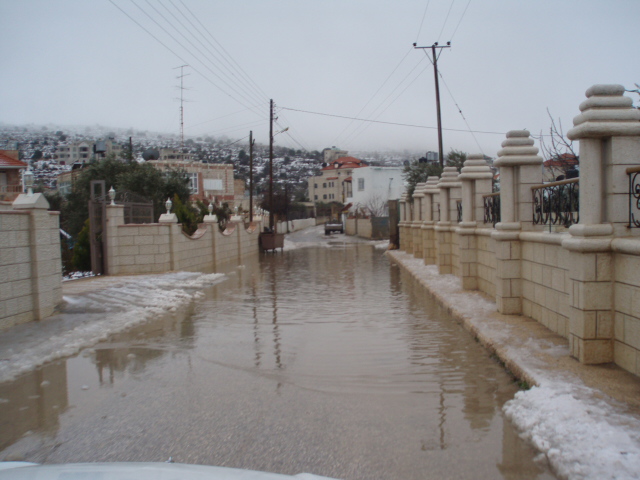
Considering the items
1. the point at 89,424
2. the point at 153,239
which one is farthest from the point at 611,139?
the point at 153,239

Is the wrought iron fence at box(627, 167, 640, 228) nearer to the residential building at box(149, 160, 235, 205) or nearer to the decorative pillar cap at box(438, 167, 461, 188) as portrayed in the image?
the decorative pillar cap at box(438, 167, 461, 188)

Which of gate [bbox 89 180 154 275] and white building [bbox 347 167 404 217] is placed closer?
gate [bbox 89 180 154 275]

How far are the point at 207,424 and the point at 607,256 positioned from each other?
13.1ft

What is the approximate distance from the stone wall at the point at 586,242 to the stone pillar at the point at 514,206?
1 centimetres

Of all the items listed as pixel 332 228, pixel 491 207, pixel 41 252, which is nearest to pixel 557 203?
pixel 491 207

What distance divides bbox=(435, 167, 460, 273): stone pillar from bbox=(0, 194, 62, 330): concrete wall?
31.6 feet

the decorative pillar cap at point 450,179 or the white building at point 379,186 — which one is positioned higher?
the white building at point 379,186

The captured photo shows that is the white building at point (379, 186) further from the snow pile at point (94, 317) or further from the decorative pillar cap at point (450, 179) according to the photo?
the snow pile at point (94, 317)

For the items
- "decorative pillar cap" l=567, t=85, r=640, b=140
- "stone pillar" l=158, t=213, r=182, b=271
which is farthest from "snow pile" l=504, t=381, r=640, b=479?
"stone pillar" l=158, t=213, r=182, b=271

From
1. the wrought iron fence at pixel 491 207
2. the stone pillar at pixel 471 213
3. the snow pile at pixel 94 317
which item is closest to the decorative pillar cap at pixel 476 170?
the stone pillar at pixel 471 213

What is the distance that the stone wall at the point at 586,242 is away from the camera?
17.5 feet

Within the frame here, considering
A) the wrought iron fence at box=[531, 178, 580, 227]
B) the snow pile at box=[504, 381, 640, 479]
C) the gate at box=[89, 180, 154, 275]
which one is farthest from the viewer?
the gate at box=[89, 180, 154, 275]

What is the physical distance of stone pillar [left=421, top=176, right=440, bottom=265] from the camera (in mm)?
19375

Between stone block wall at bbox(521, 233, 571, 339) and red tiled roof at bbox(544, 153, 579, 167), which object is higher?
red tiled roof at bbox(544, 153, 579, 167)
